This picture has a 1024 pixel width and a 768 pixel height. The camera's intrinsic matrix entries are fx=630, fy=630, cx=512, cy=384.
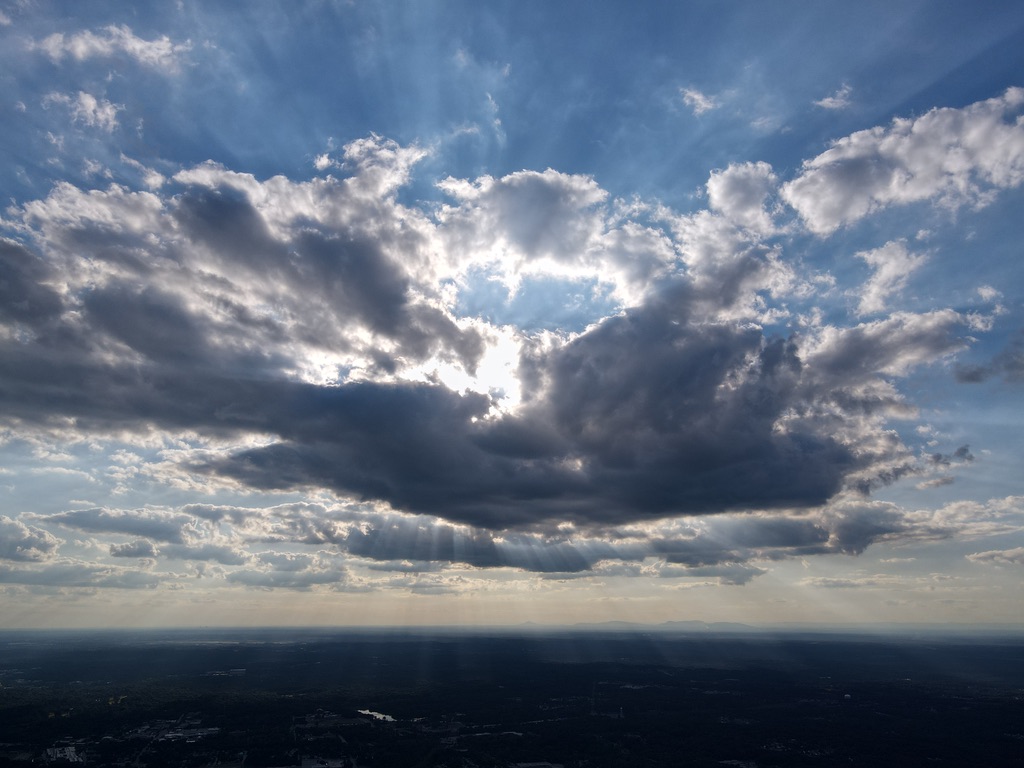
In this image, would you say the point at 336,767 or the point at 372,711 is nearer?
the point at 336,767

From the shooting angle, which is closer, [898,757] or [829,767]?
[829,767]

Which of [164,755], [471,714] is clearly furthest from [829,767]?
[164,755]

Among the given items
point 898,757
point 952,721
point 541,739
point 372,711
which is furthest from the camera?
point 372,711

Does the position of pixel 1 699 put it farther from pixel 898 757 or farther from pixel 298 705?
pixel 898 757

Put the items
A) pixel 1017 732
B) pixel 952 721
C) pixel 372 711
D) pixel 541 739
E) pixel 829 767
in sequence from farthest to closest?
pixel 372 711
pixel 952 721
pixel 1017 732
pixel 541 739
pixel 829 767

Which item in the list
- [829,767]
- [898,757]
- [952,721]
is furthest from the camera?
[952,721]

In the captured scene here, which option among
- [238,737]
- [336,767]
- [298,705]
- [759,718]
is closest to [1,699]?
[298,705]

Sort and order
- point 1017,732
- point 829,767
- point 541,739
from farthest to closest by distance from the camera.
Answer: point 1017,732 → point 541,739 → point 829,767

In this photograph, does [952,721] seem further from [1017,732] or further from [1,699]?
[1,699]
